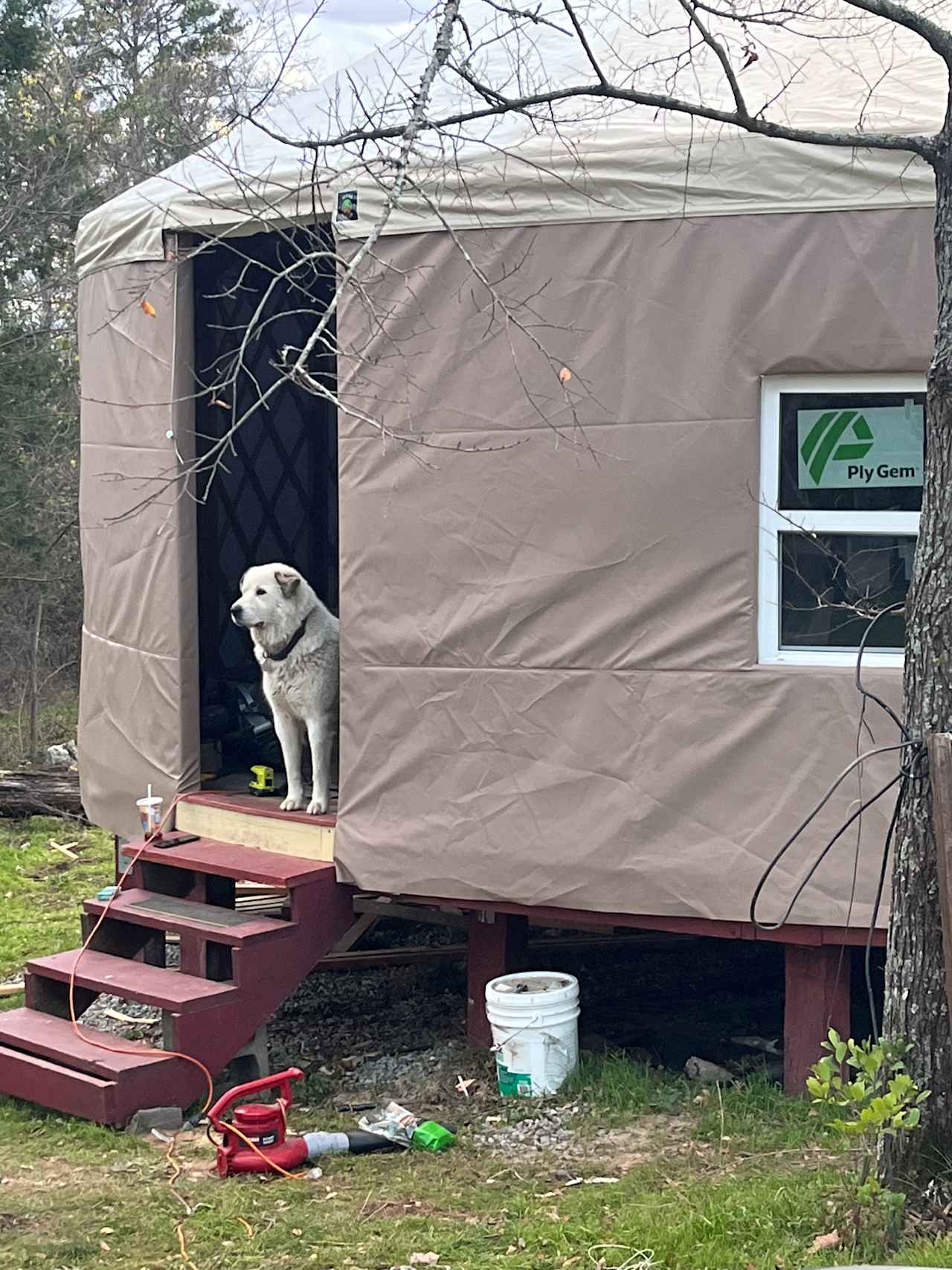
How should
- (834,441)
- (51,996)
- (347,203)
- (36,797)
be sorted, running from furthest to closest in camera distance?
(36,797) → (51,996) → (347,203) → (834,441)

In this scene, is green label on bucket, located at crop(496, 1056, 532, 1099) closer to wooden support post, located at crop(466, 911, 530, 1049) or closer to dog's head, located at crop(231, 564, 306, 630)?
wooden support post, located at crop(466, 911, 530, 1049)

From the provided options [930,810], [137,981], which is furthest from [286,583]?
[930,810]

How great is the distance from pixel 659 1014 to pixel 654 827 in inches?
56.7

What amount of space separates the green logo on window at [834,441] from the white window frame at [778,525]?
85mm

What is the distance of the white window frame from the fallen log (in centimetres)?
609

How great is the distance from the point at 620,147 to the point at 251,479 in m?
3.11

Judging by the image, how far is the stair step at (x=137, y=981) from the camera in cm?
475

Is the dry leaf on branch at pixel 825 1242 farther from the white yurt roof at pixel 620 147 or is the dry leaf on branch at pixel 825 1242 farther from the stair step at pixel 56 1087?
the white yurt roof at pixel 620 147

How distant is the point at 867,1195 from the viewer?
10.5ft

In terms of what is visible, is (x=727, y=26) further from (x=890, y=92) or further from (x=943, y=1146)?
(x=943, y=1146)

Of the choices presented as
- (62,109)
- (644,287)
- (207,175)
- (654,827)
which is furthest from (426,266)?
(62,109)

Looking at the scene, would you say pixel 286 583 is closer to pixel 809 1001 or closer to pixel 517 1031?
pixel 517 1031

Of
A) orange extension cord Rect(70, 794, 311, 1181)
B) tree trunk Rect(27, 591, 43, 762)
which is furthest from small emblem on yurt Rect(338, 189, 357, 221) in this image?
tree trunk Rect(27, 591, 43, 762)

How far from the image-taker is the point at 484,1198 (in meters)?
3.94
